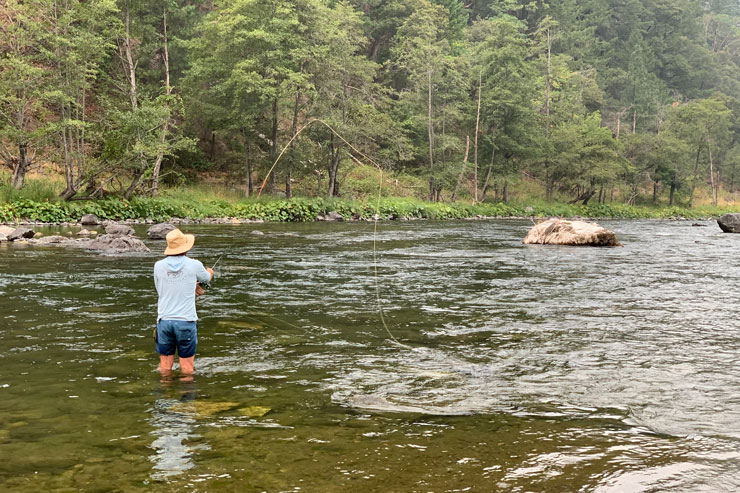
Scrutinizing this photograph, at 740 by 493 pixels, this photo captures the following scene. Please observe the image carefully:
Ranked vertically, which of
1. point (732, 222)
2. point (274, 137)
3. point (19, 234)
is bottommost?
point (19, 234)

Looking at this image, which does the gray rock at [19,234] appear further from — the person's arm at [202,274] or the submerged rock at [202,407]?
the submerged rock at [202,407]

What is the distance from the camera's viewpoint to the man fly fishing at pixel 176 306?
6297 millimetres

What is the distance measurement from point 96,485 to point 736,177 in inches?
3377

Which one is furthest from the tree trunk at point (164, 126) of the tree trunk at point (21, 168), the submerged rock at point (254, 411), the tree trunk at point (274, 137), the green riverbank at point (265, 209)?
the submerged rock at point (254, 411)

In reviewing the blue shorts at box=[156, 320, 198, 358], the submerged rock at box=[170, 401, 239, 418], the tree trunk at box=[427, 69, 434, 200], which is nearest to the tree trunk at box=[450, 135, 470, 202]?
the tree trunk at box=[427, 69, 434, 200]

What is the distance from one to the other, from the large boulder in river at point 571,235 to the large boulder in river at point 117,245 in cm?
1285

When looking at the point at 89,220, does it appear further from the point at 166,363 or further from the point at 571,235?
the point at 166,363

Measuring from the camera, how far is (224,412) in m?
5.25

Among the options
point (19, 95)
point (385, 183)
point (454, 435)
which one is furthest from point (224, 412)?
point (385, 183)

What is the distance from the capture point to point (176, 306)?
6309 mm

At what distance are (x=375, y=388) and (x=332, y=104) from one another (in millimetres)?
36899

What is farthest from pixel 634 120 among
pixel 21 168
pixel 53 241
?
pixel 53 241

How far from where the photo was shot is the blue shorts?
628cm

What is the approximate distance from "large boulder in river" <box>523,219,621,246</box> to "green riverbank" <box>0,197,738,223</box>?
643cm
